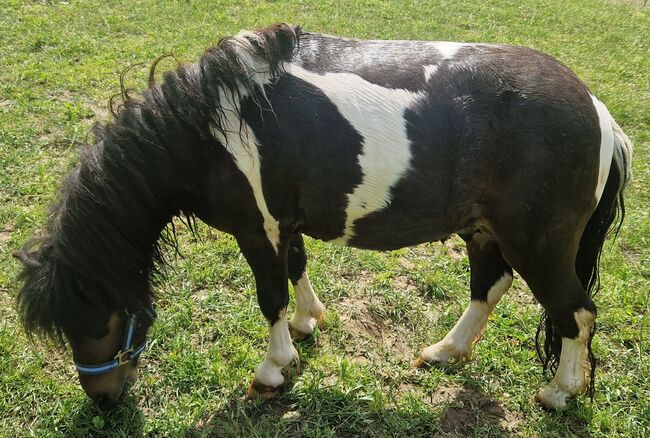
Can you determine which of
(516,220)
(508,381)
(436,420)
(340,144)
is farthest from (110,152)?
(508,381)

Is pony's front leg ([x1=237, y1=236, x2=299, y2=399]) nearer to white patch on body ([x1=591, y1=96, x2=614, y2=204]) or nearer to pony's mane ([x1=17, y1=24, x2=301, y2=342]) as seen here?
pony's mane ([x1=17, y1=24, x2=301, y2=342])

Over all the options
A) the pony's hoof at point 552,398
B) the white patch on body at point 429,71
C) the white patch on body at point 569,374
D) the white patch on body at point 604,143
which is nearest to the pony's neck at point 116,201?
the white patch on body at point 429,71

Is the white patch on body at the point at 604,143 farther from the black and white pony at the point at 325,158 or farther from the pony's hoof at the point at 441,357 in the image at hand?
the pony's hoof at the point at 441,357

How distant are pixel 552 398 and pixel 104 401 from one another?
2315mm

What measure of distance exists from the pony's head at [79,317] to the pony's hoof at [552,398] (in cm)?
210

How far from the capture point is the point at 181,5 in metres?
8.79

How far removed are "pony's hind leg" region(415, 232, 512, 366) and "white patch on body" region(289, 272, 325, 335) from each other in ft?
2.22

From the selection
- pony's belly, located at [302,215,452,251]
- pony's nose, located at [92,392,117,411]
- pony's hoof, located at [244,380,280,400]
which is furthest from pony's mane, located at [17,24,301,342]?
pony's hoof, located at [244,380,280,400]

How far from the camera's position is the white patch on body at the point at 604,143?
216 cm

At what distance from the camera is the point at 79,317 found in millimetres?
2133

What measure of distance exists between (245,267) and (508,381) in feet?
6.19

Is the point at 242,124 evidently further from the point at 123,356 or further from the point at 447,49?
the point at 123,356

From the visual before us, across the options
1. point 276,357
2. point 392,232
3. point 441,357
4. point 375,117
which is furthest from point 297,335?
point 375,117

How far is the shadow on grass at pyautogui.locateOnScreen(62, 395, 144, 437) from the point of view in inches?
96.7
